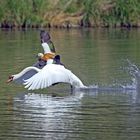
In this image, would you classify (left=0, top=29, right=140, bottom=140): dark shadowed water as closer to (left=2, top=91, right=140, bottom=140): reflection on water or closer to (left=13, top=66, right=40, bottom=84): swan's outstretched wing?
(left=2, top=91, right=140, bottom=140): reflection on water

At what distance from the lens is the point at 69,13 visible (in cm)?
6512

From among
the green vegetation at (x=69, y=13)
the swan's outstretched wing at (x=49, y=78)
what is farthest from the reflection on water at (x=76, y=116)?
the green vegetation at (x=69, y=13)

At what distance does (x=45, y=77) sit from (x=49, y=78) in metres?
0.10

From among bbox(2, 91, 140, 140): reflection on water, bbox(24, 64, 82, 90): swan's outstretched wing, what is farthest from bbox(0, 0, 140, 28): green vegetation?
bbox(2, 91, 140, 140): reflection on water

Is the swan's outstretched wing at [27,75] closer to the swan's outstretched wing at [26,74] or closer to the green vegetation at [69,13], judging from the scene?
the swan's outstretched wing at [26,74]

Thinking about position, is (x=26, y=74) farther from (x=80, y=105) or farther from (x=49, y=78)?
(x=80, y=105)

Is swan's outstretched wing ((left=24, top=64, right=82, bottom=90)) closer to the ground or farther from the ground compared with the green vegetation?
closer to the ground

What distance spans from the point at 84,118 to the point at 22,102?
8.71 feet

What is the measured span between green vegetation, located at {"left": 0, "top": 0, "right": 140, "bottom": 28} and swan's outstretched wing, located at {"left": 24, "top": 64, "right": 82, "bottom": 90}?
140ft

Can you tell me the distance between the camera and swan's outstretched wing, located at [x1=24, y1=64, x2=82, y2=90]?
772 inches

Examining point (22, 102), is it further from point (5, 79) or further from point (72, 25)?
point (72, 25)

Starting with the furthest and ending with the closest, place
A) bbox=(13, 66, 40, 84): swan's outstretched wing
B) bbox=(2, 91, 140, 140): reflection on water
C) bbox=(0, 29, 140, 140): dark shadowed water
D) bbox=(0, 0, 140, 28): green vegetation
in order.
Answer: bbox=(0, 0, 140, 28): green vegetation < bbox=(13, 66, 40, 84): swan's outstretched wing < bbox=(0, 29, 140, 140): dark shadowed water < bbox=(2, 91, 140, 140): reflection on water

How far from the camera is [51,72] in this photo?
1994cm

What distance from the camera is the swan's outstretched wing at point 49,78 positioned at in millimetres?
19609
